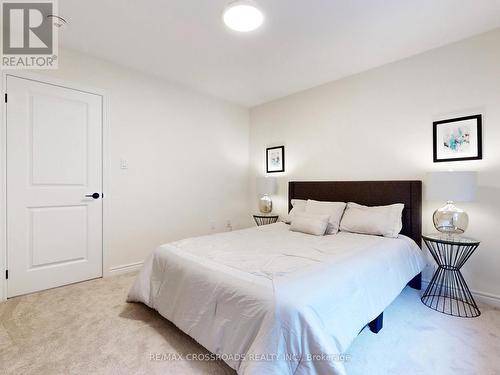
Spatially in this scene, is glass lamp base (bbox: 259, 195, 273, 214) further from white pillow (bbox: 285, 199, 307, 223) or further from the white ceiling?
the white ceiling

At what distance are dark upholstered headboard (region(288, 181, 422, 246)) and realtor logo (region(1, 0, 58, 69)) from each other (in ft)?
10.3

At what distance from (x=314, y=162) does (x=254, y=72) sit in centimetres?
143

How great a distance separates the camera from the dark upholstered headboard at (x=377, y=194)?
2.57 m

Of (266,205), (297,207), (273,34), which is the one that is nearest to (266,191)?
(266,205)

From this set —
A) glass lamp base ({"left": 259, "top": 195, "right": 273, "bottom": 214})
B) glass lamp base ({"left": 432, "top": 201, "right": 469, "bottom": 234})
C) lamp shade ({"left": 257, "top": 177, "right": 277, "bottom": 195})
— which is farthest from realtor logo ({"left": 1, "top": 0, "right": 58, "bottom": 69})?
glass lamp base ({"left": 432, "top": 201, "right": 469, "bottom": 234})

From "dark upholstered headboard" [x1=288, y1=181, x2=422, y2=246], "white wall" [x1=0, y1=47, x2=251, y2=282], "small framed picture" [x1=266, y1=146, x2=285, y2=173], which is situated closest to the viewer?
"dark upholstered headboard" [x1=288, y1=181, x2=422, y2=246]

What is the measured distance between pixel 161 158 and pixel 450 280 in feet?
11.3

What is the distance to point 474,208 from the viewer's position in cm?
230

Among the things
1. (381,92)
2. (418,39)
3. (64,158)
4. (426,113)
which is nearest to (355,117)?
(381,92)

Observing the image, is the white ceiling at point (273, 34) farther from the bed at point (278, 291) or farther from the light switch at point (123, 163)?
the bed at point (278, 291)

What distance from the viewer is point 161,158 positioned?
328 cm

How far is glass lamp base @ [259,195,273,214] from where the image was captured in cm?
394

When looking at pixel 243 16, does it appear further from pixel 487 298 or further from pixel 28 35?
pixel 487 298

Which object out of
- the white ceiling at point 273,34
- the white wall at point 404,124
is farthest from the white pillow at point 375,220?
the white ceiling at point 273,34
